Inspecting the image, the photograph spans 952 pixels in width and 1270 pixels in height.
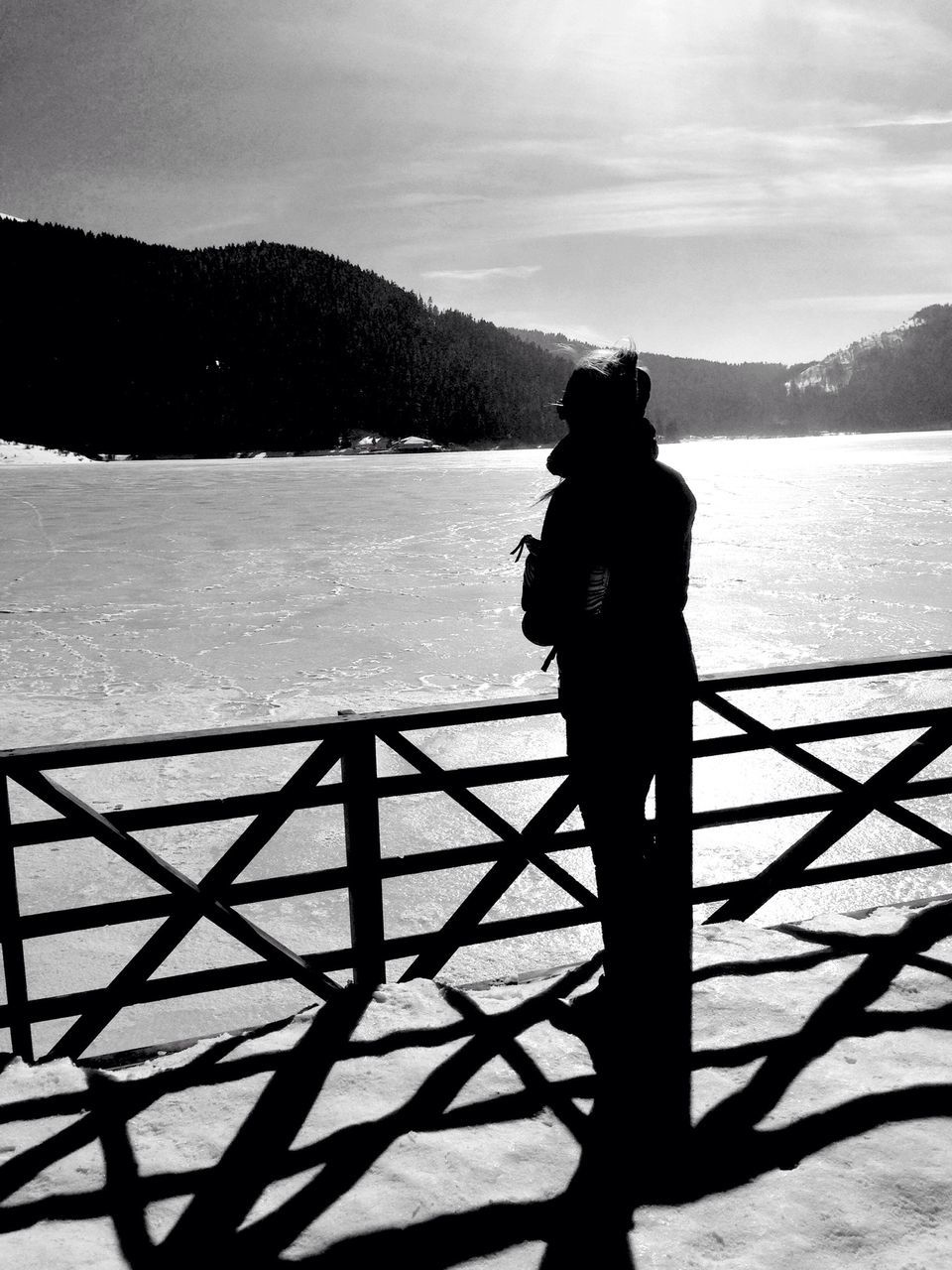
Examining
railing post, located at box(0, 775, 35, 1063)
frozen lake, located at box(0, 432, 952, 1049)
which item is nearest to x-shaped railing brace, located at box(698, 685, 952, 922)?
frozen lake, located at box(0, 432, 952, 1049)

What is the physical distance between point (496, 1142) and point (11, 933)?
69.7 inches

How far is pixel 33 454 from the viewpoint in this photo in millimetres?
107875

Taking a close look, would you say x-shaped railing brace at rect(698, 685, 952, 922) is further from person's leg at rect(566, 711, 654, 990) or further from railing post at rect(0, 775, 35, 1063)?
railing post at rect(0, 775, 35, 1063)

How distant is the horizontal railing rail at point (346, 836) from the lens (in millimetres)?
3225

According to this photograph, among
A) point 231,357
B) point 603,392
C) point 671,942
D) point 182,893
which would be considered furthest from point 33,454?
point 603,392

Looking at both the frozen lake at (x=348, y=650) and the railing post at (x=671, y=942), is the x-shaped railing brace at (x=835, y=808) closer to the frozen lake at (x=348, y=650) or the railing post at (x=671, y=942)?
the railing post at (x=671, y=942)

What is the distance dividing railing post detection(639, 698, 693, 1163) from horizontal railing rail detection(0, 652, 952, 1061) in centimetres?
4

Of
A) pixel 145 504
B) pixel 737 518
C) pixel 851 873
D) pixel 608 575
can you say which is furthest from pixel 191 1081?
pixel 145 504

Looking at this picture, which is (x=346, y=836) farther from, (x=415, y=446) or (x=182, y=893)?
(x=415, y=446)

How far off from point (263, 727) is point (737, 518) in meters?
36.7

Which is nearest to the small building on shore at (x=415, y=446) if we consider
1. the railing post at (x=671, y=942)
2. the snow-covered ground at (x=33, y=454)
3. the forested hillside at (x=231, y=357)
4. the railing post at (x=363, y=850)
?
the forested hillside at (x=231, y=357)

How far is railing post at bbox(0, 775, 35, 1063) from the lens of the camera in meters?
3.15

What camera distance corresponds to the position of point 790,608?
18422mm

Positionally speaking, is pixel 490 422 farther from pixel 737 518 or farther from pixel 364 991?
pixel 364 991
